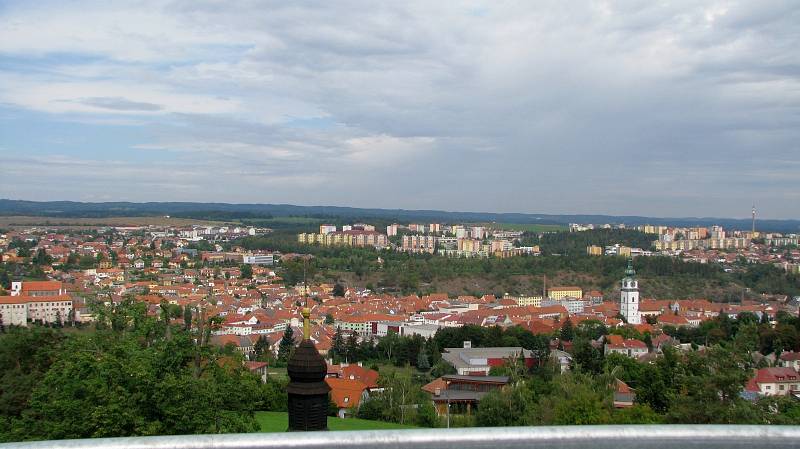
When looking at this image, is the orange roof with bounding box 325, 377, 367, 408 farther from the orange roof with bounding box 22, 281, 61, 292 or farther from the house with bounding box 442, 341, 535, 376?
the orange roof with bounding box 22, 281, 61, 292

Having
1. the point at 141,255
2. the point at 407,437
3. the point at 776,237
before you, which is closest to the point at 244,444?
the point at 407,437

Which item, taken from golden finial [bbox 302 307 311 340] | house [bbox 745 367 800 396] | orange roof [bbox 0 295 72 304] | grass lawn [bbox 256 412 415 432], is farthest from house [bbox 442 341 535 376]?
orange roof [bbox 0 295 72 304]

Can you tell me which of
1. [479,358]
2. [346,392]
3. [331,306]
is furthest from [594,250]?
[346,392]

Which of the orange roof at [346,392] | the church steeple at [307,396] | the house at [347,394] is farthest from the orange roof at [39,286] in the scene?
the church steeple at [307,396]

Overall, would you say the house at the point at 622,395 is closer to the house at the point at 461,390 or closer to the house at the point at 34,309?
the house at the point at 461,390

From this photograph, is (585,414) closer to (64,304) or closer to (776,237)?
(64,304)

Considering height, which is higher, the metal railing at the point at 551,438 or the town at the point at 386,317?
the metal railing at the point at 551,438
